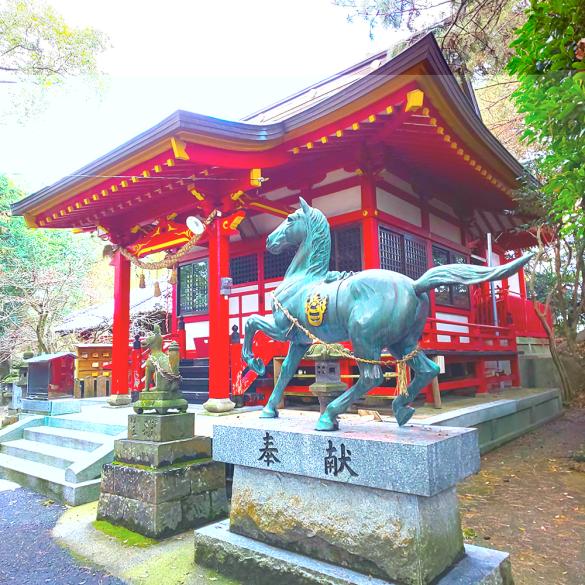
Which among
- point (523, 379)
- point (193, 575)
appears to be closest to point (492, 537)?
point (193, 575)

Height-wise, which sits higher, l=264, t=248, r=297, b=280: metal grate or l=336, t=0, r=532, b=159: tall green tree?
l=336, t=0, r=532, b=159: tall green tree

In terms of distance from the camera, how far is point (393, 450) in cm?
251

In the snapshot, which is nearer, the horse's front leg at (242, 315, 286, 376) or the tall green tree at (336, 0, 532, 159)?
the horse's front leg at (242, 315, 286, 376)

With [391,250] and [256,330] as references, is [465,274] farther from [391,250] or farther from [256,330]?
[391,250]

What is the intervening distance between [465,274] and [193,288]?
31.6 ft

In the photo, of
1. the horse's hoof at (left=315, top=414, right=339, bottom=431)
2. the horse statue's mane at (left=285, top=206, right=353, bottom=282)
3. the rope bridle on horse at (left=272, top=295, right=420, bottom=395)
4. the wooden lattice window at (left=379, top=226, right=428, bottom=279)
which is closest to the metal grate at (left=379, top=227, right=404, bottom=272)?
the wooden lattice window at (left=379, top=226, right=428, bottom=279)

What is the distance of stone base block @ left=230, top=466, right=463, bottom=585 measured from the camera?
245cm

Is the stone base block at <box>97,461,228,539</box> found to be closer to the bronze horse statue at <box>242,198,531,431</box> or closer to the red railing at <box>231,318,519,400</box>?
the bronze horse statue at <box>242,198,531,431</box>

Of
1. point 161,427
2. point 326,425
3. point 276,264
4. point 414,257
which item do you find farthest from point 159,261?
point 326,425

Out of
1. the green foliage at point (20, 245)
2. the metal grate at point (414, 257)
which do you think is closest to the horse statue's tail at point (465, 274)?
the metal grate at point (414, 257)

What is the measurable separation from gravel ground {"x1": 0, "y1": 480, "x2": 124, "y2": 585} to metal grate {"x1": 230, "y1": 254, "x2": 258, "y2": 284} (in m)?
6.08

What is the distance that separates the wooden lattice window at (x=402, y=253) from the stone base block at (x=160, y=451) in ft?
15.4

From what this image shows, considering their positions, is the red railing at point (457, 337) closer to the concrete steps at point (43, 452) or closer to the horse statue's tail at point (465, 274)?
the horse statue's tail at point (465, 274)

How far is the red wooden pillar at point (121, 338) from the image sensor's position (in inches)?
364
